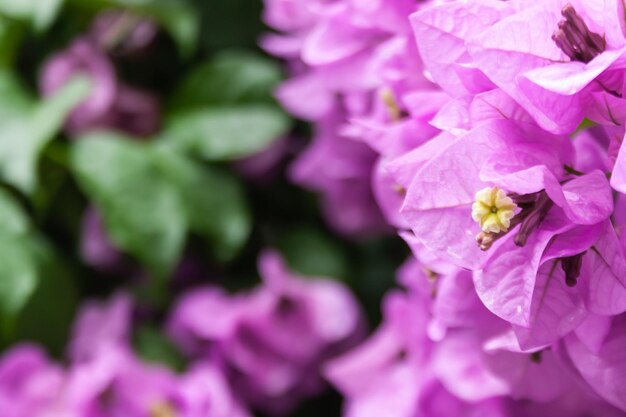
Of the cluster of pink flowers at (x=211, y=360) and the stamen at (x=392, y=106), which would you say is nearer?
the stamen at (x=392, y=106)

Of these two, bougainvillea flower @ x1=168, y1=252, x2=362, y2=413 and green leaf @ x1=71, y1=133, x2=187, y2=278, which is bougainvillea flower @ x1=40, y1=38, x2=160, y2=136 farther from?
bougainvillea flower @ x1=168, y1=252, x2=362, y2=413

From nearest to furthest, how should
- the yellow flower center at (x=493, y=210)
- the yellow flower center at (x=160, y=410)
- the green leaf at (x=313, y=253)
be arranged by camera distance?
the yellow flower center at (x=493, y=210)
the yellow flower center at (x=160, y=410)
the green leaf at (x=313, y=253)

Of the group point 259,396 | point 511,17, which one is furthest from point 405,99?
point 259,396

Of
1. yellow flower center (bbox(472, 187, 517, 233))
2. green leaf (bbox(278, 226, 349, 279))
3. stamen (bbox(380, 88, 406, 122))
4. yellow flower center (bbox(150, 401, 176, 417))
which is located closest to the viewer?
yellow flower center (bbox(472, 187, 517, 233))

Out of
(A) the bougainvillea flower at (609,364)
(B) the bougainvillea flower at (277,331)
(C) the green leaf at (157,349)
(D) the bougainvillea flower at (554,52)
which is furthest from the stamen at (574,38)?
(C) the green leaf at (157,349)

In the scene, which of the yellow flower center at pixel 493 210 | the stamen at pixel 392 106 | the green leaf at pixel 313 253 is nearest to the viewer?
the yellow flower center at pixel 493 210

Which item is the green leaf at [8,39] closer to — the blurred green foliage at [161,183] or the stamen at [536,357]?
the blurred green foliage at [161,183]

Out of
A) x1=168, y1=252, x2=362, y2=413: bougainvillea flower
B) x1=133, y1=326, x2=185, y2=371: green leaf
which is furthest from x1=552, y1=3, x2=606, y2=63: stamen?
x1=133, y1=326, x2=185, y2=371: green leaf
